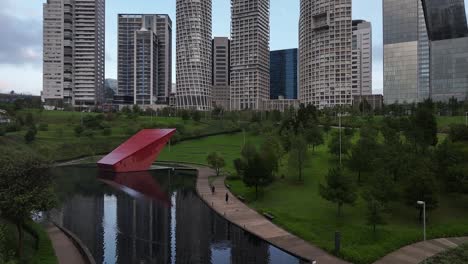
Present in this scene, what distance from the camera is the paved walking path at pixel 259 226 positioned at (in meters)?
21.4

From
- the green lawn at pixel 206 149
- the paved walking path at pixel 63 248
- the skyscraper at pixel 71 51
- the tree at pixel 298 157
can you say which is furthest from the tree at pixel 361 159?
the skyscraper at pixel 71 51

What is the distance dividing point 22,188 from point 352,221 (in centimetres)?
1873

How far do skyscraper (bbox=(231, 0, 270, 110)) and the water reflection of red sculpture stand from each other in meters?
141

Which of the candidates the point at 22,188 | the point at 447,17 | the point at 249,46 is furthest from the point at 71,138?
the point at 249,46

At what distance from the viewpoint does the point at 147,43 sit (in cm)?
19175

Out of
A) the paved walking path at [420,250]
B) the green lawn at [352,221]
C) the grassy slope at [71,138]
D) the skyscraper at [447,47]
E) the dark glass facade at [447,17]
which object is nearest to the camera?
the paved walking path at [420,250]

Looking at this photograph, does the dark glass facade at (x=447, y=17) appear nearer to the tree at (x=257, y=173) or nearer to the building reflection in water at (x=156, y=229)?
the building reflection in water at (x=156, y=229)

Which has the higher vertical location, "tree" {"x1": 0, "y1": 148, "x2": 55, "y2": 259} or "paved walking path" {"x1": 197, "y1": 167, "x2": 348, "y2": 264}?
"tree" {"x1": 0, "y1": 148, "x2": 55, "y2": 259}

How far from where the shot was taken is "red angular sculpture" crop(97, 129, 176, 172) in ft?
169

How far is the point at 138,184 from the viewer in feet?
143

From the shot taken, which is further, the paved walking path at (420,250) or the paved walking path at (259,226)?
the paved walking path at (259,226)

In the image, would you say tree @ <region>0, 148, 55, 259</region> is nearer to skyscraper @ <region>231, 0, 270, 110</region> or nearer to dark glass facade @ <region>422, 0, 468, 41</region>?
dark glass facade @ <region>422, 0, 468, 41</region>

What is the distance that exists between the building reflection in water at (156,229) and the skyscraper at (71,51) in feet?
449

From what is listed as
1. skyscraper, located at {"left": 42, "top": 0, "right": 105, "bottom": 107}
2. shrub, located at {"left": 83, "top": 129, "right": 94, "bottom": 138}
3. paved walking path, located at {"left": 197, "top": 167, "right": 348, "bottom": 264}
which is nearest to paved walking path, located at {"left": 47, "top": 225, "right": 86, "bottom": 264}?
paved walking path, located at {"left": 197, "top": 167, "right": 348, "bottom": 264}
